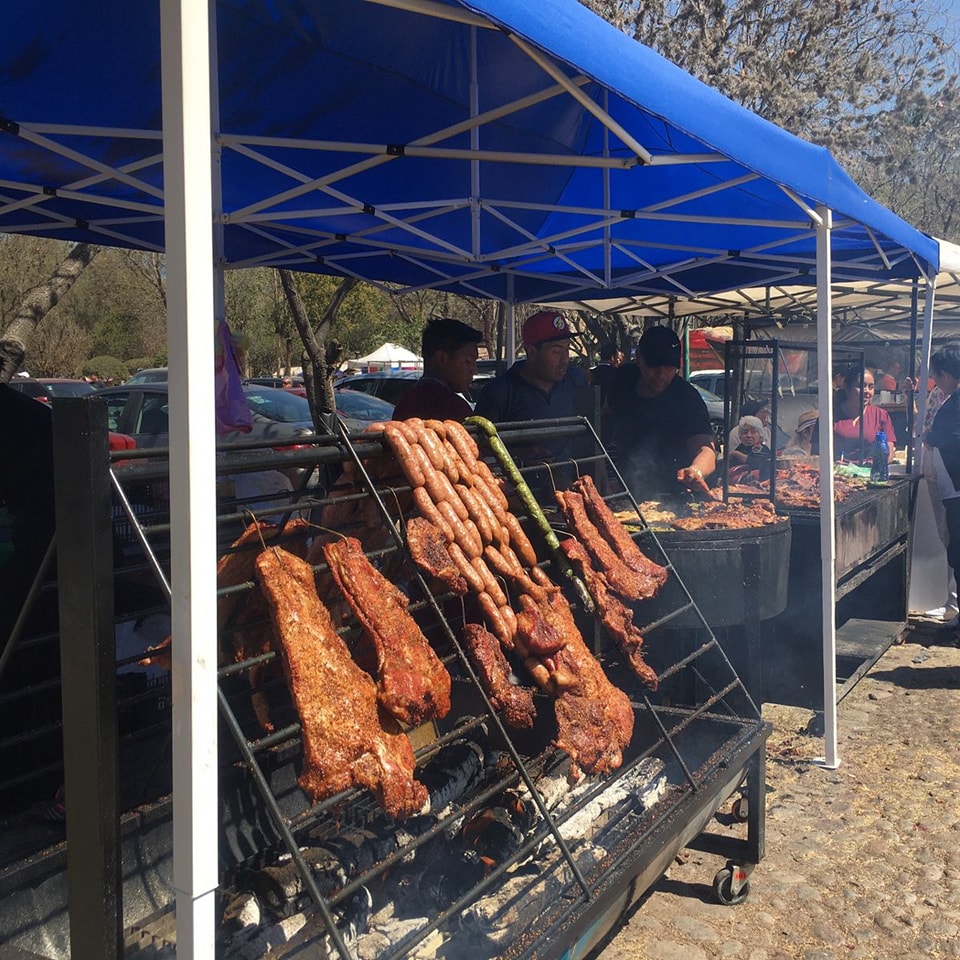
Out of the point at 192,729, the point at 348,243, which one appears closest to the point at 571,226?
the point at 348,243

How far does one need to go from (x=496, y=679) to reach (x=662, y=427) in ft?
13.0

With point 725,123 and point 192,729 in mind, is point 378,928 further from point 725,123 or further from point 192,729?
point 725,123

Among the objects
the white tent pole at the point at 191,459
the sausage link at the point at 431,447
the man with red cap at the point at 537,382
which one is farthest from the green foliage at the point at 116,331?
the white tent pole at the point at 191,459

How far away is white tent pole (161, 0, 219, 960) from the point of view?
1.87 meters

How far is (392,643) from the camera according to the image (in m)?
2.76

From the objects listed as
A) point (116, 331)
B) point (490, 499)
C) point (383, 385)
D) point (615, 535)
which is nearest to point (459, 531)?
point (490, 499)

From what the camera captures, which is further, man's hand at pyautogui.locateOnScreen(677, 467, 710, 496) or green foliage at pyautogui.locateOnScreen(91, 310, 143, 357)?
green foliage at pyautogui.locateOnScreen(91, 310, 143, 357)

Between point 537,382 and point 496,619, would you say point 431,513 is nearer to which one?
point 496,619

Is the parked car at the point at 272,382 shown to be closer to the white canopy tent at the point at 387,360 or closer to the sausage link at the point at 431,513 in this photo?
the white canopy tent at the point at 387,360

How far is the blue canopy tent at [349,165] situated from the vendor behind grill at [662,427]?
973 millimetres

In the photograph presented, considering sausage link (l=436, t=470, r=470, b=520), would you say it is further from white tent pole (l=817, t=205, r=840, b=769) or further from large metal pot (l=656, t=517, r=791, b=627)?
white tent pole (l=817, t=205, r=840, b=769)

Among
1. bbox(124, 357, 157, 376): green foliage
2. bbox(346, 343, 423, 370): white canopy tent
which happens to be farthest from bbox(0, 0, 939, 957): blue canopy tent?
bbox(124, 357, 157, 376): green foliage

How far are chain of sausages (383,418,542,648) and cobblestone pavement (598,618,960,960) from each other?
1.54 metres

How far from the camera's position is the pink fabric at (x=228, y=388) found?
591 centimetres
